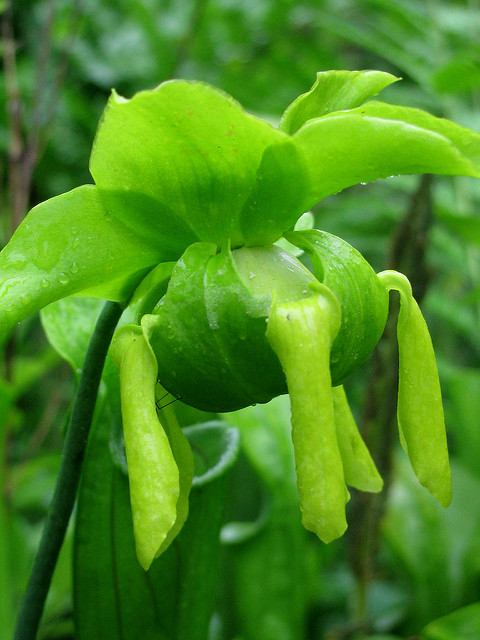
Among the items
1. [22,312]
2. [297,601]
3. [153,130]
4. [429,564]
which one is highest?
[153,130]

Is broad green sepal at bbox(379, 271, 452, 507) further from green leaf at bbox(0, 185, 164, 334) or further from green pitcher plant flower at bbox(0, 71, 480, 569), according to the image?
green leaf at bbox(0, 185, 164, 334)

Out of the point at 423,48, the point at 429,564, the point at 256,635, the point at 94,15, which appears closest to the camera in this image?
the point at 256,635

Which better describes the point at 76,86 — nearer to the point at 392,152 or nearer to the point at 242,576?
the point at 242,576

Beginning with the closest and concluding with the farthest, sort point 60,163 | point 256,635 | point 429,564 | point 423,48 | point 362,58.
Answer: point 256,635 → point 429,564 → point 423,48 → point 60,163 → point 362,58

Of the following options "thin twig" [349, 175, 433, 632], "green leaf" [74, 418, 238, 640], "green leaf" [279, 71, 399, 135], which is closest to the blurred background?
"thin twig" [349, 175, 433, 632]

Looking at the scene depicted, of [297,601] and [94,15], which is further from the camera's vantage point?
[94,15]

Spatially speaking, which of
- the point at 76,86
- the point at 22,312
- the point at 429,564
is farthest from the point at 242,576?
the point at 76,86

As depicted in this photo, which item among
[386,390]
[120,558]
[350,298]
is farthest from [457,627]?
[350,298]
